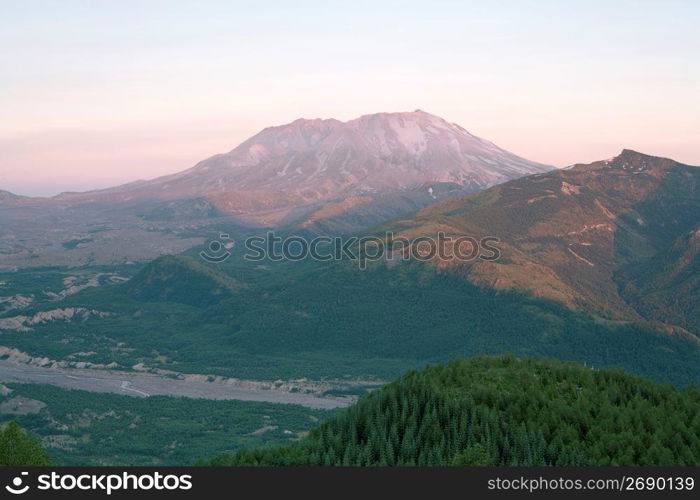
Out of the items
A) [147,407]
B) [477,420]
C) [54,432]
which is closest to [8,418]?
[54,432]

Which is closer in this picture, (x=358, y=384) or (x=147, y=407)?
(x=147, y=407)

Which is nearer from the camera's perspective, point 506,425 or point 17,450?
point 506,425

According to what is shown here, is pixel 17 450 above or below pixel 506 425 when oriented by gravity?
below

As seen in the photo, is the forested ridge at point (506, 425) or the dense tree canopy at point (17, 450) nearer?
the forested ridge at point (506, 425)

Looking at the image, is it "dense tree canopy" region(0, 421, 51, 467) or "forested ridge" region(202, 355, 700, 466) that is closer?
"forested ridge" region(202, 355, 700, 466)

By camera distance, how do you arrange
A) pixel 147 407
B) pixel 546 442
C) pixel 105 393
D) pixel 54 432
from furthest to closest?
pixel 105 393
pixel 147 407
pixel 54 432
pixel 546 442

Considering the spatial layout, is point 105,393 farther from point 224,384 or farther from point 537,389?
point 537,389

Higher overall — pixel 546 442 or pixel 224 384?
pixel 546 442

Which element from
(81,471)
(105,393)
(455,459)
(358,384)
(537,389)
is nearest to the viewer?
(81,471)
